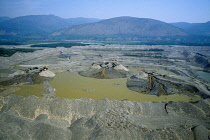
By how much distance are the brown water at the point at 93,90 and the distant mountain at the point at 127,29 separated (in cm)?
9196

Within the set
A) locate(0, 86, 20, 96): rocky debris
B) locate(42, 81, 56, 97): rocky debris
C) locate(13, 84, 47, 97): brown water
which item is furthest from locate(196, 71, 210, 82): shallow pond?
locate(0, 86, 20, 96): rocky debris

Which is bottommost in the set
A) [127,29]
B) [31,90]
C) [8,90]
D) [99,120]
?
[31,90]

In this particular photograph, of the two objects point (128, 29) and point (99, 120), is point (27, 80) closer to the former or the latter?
point (99, 120)

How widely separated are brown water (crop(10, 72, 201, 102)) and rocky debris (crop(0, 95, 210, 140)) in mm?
2971

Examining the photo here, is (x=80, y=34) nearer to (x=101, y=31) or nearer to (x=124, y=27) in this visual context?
(x=101, y=31)

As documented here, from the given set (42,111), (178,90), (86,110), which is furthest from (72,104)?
(178,90)

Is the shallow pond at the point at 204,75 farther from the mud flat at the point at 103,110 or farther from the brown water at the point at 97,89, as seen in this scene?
the brown water at the point at 97,89

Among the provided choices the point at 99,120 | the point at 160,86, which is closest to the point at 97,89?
the point at 160,86

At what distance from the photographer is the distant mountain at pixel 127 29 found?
108188 mm

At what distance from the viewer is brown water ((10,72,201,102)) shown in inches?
583

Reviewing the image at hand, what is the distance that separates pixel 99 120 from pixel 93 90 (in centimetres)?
713

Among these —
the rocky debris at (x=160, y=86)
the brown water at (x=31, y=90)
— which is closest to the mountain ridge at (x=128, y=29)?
the rocky debris at (x=160, y=86)

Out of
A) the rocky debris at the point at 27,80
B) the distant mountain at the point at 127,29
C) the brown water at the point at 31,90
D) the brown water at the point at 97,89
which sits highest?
the distant mountain at the point at 127,29

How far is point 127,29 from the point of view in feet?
389
